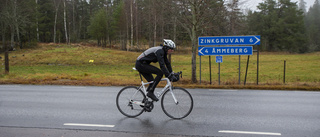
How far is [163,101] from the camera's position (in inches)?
264

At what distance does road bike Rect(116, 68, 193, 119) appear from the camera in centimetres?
658

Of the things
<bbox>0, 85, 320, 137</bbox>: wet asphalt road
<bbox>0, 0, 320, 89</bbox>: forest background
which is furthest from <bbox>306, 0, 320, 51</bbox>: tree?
<bbox>0, 85, 320, 137</bbox>: wet asphalt road

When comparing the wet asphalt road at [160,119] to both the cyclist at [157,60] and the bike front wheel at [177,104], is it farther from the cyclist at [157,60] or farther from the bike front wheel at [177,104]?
the cyclist at [157,60]

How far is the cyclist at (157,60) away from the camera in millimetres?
6301

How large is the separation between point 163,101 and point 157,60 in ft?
3.30

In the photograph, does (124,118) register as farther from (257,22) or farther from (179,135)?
(257,22)

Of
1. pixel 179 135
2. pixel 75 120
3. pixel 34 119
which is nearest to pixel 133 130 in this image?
pixel 179 135

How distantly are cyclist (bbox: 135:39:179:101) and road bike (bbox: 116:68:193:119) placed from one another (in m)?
0.16

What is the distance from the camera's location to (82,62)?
117ft

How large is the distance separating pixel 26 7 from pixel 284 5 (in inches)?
2239

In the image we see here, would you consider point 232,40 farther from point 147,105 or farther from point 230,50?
point 147,105

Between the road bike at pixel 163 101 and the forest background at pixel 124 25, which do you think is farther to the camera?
the forest background at pixel 124 25

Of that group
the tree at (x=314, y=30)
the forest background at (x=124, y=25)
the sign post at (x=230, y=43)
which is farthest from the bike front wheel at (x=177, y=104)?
the tree at (x=314, y=30)

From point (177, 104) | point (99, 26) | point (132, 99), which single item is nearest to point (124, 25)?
point (99, 26)
